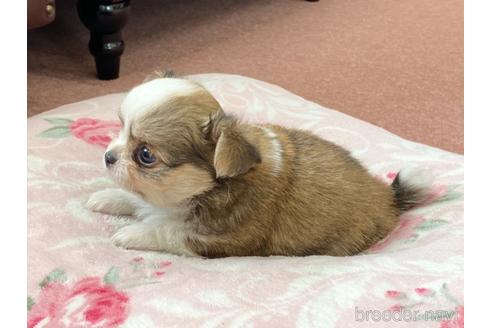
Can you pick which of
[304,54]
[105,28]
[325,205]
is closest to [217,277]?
[325,205]

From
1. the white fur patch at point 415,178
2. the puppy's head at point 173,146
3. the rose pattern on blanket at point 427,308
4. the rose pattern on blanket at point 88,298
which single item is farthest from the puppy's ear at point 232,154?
the white fur patch at point 415,178

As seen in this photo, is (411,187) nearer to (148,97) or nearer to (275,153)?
(275,153)

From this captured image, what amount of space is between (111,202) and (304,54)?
6.13 ft

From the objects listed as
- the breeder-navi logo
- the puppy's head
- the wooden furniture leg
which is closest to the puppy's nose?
the puppy's head

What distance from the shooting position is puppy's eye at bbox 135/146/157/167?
1.17 meters

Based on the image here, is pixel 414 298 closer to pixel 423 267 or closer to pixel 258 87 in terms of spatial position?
pixel 423 267

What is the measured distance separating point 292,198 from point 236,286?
0.81ft

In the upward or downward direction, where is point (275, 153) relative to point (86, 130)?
upward

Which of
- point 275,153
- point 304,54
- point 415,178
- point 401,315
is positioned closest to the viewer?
point 401,315

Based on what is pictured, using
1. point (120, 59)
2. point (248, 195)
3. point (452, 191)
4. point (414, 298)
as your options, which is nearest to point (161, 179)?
point (248, 195)

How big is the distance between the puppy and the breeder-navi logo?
259 millimetres

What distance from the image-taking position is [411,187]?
4.76 ft

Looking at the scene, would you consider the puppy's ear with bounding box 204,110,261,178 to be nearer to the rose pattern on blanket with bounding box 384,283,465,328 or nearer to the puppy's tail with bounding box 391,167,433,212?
the rose pattern on blanket with bounding box 384,283,465,328

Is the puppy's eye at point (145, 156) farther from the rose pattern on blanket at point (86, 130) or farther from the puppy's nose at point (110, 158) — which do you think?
the rose pattern on blanket at point (86, 130)
